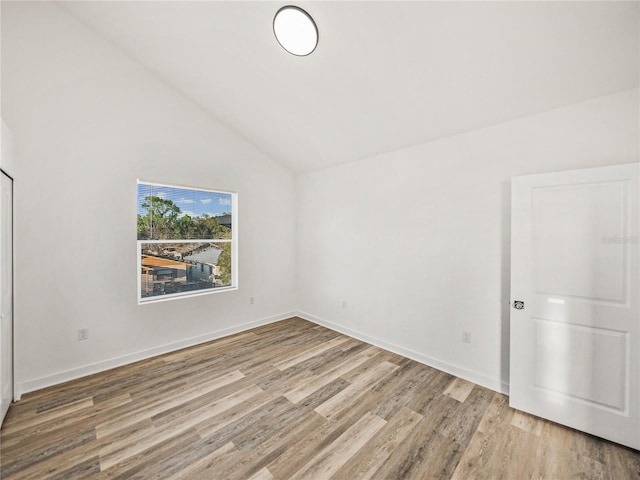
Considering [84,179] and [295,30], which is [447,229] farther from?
[84,179]

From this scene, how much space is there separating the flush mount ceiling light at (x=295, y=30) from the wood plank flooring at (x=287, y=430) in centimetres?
308

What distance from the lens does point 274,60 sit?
2557mm

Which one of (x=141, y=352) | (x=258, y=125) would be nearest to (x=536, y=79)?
(x=258, y=125)

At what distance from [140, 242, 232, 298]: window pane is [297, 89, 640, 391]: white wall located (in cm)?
165

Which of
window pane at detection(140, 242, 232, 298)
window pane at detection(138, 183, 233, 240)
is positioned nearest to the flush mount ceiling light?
window pane at detection(138, 183, 233, 240)

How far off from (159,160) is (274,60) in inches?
71.2

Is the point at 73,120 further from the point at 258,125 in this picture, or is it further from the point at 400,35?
the point at 400,35

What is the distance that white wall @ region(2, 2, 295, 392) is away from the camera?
2480mm

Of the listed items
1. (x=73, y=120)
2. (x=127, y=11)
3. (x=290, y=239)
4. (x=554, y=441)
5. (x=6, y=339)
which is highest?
(x=127, y=11)

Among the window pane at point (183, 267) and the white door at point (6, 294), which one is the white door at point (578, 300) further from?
the white door at point (6, 294)

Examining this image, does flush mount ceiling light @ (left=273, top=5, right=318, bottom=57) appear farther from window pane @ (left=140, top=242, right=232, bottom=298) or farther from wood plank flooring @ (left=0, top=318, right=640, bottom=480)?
wood plank flooring @ (left=0, top=318, right=640, bottom=480)

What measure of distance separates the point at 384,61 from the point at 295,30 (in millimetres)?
779

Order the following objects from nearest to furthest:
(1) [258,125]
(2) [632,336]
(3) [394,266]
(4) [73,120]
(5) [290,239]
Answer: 1. (2) [632,336]
2. (4) [73,120]
3. (3) [394,266]
4. (1) [258,125]
5. (5) [290,239]

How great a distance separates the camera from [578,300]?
2.02 metres
